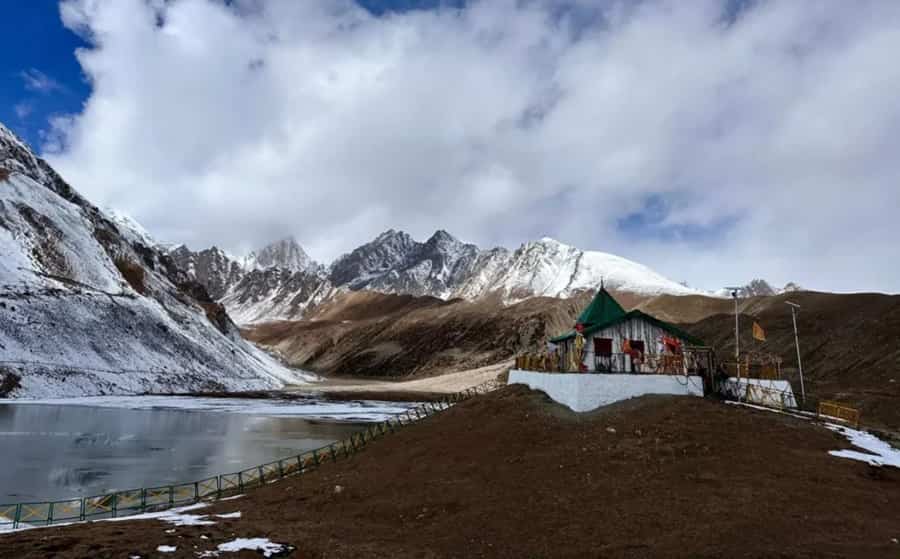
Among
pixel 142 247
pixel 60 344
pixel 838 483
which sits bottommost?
pixel 838 483

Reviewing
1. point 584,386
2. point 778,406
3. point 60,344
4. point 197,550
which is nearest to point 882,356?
point 778,406

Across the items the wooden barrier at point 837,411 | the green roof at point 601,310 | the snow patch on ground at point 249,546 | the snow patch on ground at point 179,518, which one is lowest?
the snow patch on ground at point 179,518

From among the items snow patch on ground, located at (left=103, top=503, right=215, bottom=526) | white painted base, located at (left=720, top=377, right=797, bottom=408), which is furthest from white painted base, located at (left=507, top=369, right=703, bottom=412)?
snow patch on ground, located at (left=103, top=503, right=215, bottom=526)

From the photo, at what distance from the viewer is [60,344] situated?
86.2 metres

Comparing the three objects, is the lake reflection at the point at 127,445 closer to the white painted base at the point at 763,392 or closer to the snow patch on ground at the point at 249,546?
the snow patch on ground at the point at 249,546

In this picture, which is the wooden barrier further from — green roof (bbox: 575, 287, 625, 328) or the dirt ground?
green roof (bbox: 575, 287, 625, 328)

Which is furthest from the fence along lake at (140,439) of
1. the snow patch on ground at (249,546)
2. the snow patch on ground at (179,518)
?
the snow patch on ground at (249,546)

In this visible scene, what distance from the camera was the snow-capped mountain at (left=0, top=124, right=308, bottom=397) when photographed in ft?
274

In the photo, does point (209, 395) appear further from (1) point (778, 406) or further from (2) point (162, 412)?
(1) point (778, 406)

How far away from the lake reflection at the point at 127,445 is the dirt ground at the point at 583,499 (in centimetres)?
1265

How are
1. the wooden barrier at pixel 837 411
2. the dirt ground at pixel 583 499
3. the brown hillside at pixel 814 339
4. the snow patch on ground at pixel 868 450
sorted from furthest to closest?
1. the brown hillside at pixel 814 339
2. the wooden barrier at pixel 837 411
3. the snow patch on ground at pixel 868 450
4. the dirt ground at pixel 583 499

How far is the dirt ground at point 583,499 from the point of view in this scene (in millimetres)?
14656

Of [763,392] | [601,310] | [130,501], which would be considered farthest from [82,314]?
[763,392]

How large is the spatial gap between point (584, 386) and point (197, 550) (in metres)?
→ 18.2
